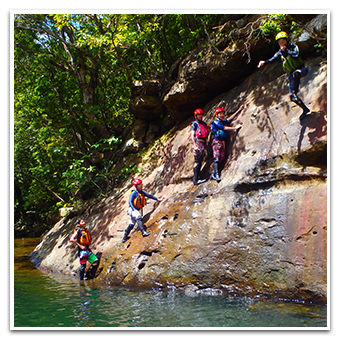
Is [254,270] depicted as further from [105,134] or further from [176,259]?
[105,134]

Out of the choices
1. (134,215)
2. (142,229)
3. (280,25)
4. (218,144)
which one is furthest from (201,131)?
(280,25)

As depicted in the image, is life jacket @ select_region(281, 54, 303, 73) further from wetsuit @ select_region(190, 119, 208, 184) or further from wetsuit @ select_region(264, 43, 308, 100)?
wetsuit @ select_region(190, 119, 208, 184)

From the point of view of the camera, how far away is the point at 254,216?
656cm

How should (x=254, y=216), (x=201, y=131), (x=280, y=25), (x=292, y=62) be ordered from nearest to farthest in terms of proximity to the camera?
1. (x=254, y=216)
2. (x=292, y=62)
3. (x=280, y=25)
4. (x=201, y=131)

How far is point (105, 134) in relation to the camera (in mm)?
14367

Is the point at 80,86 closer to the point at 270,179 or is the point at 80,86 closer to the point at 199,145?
the point at 199,145

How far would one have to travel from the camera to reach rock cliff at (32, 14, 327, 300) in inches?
232

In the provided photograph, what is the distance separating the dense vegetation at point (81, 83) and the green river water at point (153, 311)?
19.0 ft

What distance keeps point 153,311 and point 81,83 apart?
11.4 m

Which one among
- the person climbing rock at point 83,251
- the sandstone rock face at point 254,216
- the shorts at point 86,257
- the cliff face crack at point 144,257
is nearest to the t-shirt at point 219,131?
the sandstone rock face at point 254,216

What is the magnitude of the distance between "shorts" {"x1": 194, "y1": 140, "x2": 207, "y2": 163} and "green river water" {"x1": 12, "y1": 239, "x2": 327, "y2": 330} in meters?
3.52

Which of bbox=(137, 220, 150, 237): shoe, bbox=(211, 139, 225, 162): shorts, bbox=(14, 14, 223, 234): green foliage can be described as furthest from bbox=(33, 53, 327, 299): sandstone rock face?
bbox=(14, 14, 223, 234): green foliage

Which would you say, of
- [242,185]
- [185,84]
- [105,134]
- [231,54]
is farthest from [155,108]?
[242,185]

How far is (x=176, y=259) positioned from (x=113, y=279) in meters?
1.92
